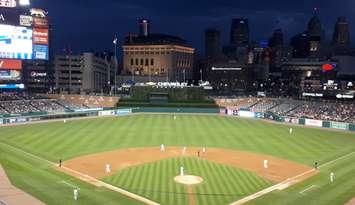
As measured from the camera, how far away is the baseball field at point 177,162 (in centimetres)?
3108

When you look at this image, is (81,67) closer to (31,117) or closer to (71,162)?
(31,117)

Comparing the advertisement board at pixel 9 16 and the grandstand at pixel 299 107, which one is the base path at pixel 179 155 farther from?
the advertisement board at pixel 9 16

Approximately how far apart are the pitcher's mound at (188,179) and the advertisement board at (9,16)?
149 feet

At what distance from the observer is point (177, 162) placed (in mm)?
42094

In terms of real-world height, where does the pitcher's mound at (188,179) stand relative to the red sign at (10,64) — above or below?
below

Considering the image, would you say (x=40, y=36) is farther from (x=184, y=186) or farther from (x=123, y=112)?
(x=184, y=186)

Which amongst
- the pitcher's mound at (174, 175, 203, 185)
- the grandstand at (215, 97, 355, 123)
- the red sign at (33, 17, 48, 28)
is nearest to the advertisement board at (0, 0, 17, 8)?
the red sign at (33, 17, 48, 28)

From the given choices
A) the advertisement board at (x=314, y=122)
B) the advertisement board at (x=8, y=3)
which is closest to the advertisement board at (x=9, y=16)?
the advertisement board at (x=8, y=3)

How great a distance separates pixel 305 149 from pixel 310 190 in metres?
18.7

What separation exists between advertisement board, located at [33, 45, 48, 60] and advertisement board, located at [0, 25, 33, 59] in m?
0.96

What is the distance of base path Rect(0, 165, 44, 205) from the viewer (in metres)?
27.9

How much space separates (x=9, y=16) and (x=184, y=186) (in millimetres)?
48417

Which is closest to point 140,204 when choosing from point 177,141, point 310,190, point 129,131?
point 310,190

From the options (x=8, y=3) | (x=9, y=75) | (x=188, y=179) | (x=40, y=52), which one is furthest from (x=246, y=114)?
(x=188, y=179)
